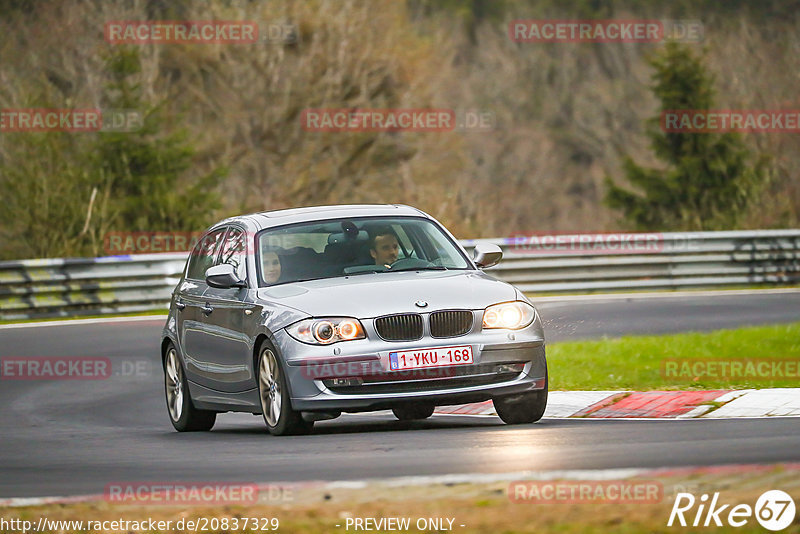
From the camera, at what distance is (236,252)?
12.3 m

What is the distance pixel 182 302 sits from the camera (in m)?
13.0

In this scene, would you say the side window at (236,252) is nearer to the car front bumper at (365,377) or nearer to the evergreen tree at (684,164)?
the car front bumper at (365,377)

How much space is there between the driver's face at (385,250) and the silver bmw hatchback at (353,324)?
1cm

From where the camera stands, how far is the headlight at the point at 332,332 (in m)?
10.6

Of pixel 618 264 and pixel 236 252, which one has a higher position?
pixel 236 252

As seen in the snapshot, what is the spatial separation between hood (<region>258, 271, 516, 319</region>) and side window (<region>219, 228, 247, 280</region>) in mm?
547

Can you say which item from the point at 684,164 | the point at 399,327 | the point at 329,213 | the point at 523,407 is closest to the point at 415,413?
the point at 523,407

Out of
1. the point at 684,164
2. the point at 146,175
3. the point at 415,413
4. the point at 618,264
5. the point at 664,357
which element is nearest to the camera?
the point at 415,413

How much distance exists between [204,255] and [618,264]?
15.4 meters

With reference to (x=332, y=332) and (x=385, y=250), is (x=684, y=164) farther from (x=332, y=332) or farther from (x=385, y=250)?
(x=332, y=332)

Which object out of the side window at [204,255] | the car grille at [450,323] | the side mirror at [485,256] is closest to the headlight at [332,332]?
the car grille at [450,323]

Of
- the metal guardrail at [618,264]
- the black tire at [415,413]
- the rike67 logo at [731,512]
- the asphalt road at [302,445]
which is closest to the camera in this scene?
the rike67 logo at [731,512]

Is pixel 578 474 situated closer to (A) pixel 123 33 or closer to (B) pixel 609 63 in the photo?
(A) pixel 123 33

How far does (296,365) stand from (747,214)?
22.3 meters
